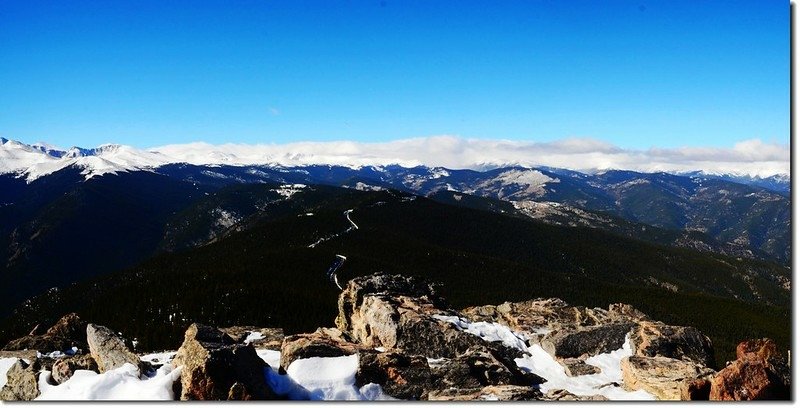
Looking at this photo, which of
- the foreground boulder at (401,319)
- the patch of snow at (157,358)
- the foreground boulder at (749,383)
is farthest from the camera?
the foreground boulder at (401,319)

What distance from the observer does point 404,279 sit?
57625 mm

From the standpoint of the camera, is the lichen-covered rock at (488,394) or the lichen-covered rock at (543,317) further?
the lichen-covered rock at (543,317)

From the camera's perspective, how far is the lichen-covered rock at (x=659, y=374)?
29.4 metres

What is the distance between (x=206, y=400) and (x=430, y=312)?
930 inches

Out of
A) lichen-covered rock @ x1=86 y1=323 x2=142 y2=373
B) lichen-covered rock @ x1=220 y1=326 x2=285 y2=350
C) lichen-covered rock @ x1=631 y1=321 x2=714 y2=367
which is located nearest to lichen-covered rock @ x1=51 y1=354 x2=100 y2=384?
lichen-covered rock @ x1=86 y1=323 x2=142 y2=373

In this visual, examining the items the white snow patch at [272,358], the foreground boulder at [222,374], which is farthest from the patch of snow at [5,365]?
the foreground boulder at [222,374]

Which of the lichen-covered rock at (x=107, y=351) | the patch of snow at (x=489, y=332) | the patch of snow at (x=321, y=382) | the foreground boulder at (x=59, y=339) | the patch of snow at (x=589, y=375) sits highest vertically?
the patch of snow at (x=321, y=382)

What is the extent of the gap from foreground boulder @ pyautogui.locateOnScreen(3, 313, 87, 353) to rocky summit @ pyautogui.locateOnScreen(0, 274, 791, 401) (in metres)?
0.13

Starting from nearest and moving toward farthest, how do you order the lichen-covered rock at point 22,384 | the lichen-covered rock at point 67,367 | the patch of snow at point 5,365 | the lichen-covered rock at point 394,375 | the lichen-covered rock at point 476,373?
the lichen-covered rock at point 394,375 → the lichen-covered rock at point 476,373 → the lichen-covered rock at point 22,384 → the lichen-covered rock at point 67,367 → the patch of snow at point 5,365

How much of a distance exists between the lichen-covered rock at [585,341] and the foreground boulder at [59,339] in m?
41.0

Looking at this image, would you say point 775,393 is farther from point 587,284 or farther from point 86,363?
point 587,284

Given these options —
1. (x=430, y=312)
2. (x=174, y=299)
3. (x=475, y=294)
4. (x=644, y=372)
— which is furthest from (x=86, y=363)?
(x=475, y=294)

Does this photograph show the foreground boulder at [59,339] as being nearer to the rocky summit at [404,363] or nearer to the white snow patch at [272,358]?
the rocky summit at [404,363]

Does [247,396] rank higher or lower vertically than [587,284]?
higher
